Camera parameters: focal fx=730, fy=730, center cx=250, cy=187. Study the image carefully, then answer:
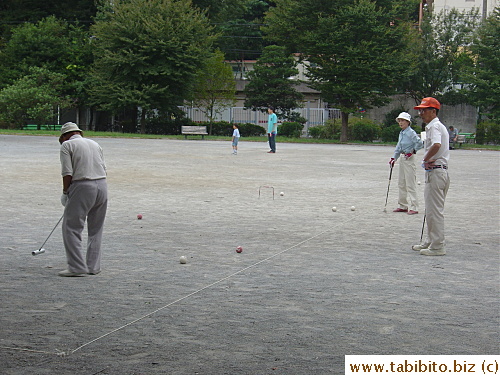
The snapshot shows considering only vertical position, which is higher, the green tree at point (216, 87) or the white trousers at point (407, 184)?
the green tree at point (216, 87)

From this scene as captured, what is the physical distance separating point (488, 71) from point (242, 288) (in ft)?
146

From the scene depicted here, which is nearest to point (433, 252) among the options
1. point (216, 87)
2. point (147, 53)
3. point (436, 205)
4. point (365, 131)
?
point (436, 205)

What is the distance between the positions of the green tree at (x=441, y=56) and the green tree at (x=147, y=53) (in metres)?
17.5

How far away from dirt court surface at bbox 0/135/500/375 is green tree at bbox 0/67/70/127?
3427 cm

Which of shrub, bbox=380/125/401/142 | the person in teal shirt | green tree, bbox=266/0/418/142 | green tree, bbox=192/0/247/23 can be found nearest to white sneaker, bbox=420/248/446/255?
the person in teal shirt

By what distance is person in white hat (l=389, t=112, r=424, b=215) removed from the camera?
45.4 feet

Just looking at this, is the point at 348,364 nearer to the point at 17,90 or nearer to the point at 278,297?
the point at 278,297

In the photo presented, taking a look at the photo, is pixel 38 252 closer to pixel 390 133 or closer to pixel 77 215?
pixel 77 215

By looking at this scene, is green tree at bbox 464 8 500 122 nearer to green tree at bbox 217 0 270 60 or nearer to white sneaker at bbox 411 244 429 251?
green tree at bbox 217 0 270 60

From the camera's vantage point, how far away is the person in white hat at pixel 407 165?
1383cm

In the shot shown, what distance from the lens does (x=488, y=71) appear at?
158 feet

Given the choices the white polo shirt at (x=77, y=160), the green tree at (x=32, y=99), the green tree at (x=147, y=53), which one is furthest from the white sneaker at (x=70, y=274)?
the green tree at (x=32, y=99)

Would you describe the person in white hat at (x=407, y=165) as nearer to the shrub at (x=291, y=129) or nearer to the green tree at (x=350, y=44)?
the green tree at (x=350, y=44)

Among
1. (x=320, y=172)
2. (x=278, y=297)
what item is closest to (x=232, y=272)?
(x=278, y=297)
